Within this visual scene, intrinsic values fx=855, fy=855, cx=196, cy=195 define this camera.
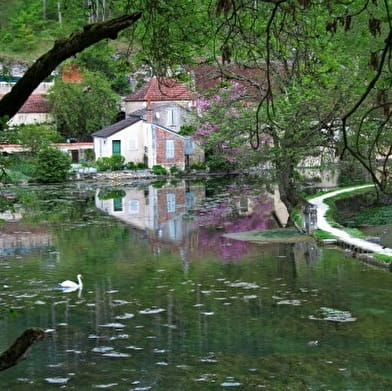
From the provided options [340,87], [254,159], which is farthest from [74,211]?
[340,87]

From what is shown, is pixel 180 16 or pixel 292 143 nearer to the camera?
pixel 180 16

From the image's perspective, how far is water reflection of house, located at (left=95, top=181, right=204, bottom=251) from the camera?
→ 111ft

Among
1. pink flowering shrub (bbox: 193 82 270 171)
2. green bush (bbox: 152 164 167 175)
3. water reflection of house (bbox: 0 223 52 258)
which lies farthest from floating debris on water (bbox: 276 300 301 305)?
green bush (bbox: 152 164 167 175)

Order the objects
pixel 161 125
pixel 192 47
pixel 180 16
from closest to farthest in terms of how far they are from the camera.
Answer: pixel 180 16 → pixel 192 47 → pixel 161 125

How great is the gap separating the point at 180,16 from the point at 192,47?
261 cm

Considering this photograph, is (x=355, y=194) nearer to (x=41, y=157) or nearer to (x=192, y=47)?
(x=41, y=157)

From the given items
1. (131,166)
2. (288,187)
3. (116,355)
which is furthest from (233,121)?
(131,166)

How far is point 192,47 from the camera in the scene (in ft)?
42.5

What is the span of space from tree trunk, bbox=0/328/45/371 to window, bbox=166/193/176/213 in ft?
119

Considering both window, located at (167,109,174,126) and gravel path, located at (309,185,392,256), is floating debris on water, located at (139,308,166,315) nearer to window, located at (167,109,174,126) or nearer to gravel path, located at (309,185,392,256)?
gravel path, located at (309,185,392,256)

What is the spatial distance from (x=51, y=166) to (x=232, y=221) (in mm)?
23524

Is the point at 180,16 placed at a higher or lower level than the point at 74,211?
higher

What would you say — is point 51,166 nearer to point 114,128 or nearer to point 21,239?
point 114,128

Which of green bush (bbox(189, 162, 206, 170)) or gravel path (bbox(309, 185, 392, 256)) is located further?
green bush (bbox(189, 162, 206, 170))
